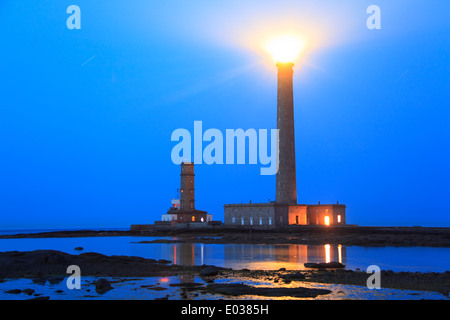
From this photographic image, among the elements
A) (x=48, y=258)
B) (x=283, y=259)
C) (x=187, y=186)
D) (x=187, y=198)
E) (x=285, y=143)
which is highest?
(x=285, y=143)

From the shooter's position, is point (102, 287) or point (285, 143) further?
point (285, 143)

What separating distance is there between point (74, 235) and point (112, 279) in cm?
6109

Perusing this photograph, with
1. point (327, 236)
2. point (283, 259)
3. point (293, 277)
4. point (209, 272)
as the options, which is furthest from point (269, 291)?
point (327, 236)

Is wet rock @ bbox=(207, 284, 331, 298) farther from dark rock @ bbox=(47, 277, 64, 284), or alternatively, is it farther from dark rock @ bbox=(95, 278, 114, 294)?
dark rock @ bbox=(47, 277, 64, 284)

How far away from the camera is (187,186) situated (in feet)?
236

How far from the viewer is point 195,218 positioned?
71.8 m

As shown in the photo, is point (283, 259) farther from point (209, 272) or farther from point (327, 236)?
point (327, 236)

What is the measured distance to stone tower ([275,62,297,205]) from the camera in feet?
192

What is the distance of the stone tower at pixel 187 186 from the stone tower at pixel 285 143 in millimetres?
16672

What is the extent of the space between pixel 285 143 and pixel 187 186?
1887 centimetres

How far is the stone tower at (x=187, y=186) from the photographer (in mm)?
71938
